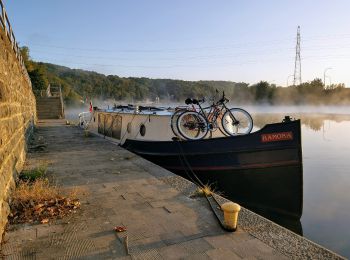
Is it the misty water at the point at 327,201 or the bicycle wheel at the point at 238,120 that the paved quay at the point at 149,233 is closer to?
the misty water at the point at 327,201

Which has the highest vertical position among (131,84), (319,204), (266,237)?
(131,84)

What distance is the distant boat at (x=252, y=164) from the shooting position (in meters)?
8.55

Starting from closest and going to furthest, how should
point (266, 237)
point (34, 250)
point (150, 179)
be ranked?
point (34, 250) → point (266, 237) → point (150, 179)

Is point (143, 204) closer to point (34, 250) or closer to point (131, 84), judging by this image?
point (34, 250)

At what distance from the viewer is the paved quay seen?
397 centimetres

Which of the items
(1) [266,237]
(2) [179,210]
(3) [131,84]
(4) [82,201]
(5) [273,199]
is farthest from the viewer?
(3) [131,84]

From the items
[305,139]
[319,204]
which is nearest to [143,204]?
[319,204]

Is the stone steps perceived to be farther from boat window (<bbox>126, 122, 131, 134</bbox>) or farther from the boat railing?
boat window (<bbox>126, 122, 131, 134</bbox>)

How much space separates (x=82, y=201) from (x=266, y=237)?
3.33m

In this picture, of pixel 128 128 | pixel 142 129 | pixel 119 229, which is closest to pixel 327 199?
pixel 142 129

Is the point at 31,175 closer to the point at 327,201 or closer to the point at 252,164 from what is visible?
the point at 252,164

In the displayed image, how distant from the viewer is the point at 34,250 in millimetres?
4062

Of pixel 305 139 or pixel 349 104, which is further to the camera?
pixel 349 104

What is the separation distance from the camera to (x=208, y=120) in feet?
33.8
